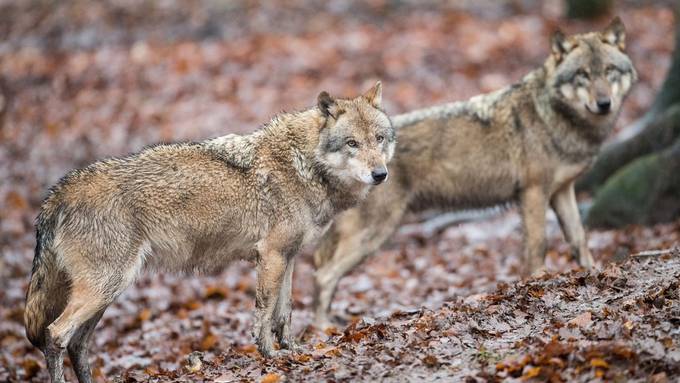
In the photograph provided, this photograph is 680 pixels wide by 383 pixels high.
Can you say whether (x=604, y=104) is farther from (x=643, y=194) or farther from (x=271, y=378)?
(x=271, y=378)

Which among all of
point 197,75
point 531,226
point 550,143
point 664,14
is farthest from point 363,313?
point 664,14

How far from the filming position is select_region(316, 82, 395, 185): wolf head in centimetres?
751

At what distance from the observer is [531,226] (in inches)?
393

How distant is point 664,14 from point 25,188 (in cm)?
1612

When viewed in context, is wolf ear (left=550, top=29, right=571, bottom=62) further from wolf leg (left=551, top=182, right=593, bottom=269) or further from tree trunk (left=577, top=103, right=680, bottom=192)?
tree trunk (left=577, top=103, right=680, bottom=192)

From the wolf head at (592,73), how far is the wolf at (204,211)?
3.04 meters

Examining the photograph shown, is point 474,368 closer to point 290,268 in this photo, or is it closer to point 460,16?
point 290,268

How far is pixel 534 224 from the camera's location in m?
9.98

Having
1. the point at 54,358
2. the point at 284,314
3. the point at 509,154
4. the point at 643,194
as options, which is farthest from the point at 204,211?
the point at 643,194

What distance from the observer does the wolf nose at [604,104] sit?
31.1 ft

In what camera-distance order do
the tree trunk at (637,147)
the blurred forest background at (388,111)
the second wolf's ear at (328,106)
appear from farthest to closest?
the tree trunk at (637,147) < the second wolf's ear at (328,106) < the blurred forest background at (388,111)

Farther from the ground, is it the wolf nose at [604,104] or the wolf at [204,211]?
the wolf nose at [604,104]

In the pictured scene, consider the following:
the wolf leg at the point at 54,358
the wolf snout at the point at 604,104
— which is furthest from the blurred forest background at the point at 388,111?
the wolf snout at the point at 604,104

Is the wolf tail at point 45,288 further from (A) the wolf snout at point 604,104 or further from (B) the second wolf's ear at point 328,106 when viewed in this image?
(A) the wolf snout at point 604,104
